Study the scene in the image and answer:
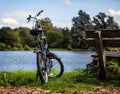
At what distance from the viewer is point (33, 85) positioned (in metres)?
10.8

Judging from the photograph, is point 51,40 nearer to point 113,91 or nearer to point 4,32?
point 4,32

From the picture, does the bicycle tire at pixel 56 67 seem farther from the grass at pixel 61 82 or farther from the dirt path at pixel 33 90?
the dirt path at pixel 33 90

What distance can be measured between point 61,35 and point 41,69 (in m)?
125

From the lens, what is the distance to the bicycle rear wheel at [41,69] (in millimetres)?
10841

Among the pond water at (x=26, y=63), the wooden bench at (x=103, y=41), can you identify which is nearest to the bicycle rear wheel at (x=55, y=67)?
the wooden bench at (x=103, y=41)

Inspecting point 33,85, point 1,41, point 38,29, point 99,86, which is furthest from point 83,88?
point 1,41

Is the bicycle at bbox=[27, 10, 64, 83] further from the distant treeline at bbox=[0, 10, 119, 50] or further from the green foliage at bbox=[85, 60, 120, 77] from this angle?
the distant treeline at bbox=[0, 10, 119, 50]

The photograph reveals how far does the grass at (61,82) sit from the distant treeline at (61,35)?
110112 millimetres

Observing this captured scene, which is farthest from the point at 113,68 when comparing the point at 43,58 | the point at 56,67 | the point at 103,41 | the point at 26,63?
the point at 26,63

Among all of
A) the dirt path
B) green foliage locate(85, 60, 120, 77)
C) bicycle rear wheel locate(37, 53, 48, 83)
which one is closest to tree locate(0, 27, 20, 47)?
green foliage locate(85, 60, 120, 77)

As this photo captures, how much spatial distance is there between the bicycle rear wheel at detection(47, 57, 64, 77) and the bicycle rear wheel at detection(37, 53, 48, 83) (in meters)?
0.59

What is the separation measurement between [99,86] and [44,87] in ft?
5.18

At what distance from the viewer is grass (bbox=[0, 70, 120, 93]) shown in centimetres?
1037

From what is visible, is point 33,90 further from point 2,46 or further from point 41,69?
point 2,46
